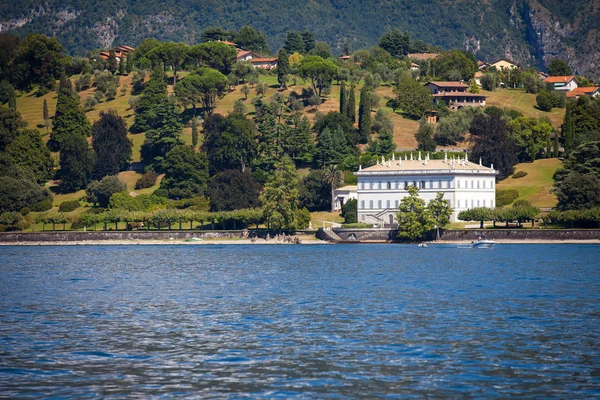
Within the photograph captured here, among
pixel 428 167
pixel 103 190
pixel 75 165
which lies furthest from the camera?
pixel 75 165

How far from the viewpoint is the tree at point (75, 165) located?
149375 millimetres

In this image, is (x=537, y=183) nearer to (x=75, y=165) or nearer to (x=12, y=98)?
(x=75, y=165)

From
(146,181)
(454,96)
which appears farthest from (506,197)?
(454,96)

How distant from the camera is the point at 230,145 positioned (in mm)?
147250

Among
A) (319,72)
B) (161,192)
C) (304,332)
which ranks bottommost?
(304,332)

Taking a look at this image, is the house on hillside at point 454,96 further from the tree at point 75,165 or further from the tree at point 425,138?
the tree at point 75,165

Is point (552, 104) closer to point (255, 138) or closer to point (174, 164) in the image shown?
point (255, 138)

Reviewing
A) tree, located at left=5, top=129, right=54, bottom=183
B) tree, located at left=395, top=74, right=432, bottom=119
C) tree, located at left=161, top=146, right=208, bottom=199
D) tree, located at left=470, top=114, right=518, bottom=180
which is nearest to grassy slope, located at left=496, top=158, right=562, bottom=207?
tree, located at left=470, top=114, right=518, bottom=180

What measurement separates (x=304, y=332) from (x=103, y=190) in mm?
106013

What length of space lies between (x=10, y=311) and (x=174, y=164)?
326 ft

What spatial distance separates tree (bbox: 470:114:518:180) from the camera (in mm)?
140000

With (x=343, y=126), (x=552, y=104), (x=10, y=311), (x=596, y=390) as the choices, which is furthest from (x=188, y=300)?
(x=552, y=104)

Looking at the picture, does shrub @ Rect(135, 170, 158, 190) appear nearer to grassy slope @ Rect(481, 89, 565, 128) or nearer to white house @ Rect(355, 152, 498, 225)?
white house @ Rect(355, 152, 498, 225)

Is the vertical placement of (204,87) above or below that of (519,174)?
above
